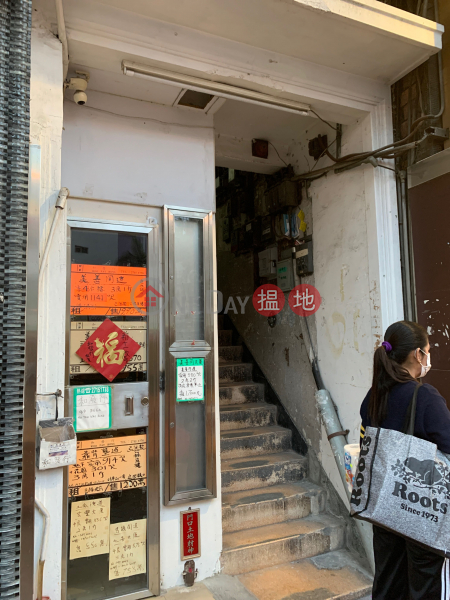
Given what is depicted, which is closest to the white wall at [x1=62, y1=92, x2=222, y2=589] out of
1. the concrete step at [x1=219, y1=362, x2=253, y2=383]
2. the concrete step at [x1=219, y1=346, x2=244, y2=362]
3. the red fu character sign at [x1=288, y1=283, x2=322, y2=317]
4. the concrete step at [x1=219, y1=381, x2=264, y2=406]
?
the red fu character sign at [x1=288, y1=283, x2=322, y2=317]

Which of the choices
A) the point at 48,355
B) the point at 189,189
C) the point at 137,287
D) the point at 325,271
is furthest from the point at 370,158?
the point at 48,355

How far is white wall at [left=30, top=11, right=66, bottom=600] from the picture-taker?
2146 millimetres

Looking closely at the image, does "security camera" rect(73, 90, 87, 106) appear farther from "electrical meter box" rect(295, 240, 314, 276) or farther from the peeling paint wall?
"electrical meter box" rect(295, 240, 314, 276)

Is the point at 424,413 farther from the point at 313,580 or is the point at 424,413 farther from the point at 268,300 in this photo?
the point at 268,300

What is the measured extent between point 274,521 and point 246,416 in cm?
106

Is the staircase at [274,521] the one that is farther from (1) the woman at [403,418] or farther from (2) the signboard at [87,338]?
(2) the signboard at [87,338]

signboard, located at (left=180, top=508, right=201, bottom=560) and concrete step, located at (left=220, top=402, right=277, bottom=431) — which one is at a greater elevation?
concrete step, located at (left=220, top=402, right=277, bottom=431)

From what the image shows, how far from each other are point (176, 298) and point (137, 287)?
28 centimetres

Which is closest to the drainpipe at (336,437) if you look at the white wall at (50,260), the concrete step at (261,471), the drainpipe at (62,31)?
the concrete step at (261,471)

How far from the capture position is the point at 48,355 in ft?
7.18

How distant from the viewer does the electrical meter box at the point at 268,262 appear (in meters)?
4.33

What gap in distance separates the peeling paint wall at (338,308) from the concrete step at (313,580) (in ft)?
1.75

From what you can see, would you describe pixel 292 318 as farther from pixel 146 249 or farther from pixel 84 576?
pixel 84 576

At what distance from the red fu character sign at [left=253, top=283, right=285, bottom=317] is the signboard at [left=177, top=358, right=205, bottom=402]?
1690 millimetres
